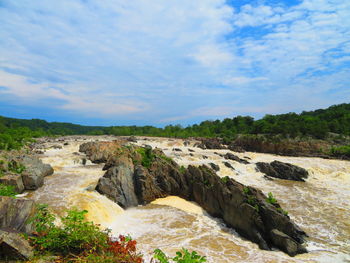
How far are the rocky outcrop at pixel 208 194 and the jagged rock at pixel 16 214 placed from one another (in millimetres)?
8274

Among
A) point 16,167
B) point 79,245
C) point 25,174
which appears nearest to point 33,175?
point 25,174

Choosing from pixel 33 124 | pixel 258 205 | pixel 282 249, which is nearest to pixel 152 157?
pixel 258 205

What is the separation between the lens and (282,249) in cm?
1131

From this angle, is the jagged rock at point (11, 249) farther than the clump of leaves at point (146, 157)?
No

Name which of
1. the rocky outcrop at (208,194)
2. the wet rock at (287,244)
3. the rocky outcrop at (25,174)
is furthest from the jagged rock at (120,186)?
the wet rock at (287,244)

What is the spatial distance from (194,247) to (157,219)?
3898 mm

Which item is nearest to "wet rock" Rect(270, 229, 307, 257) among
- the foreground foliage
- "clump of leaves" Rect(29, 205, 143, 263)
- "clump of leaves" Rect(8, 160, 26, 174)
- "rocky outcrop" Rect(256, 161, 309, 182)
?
the foreground foliage

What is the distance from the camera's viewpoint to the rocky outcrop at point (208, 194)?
39.5 ft

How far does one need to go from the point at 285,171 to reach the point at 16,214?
2892 centimetres

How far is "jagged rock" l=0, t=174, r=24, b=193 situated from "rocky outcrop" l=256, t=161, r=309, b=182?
89.8 feet

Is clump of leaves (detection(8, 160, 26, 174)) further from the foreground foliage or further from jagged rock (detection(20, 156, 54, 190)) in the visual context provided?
the foreground foliage

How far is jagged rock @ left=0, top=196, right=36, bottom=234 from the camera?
710 cm

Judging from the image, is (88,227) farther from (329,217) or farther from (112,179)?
(329,217)

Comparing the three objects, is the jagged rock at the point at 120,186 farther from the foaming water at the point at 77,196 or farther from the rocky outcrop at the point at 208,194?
the foaming water at the point at 77,196
